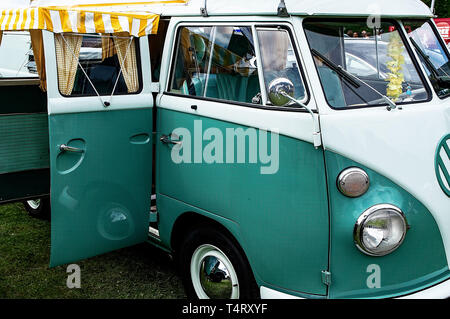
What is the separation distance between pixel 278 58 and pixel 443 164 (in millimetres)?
1177

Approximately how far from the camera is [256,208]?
125 inches

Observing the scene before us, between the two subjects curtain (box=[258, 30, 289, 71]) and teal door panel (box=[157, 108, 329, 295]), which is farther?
curtain (box=[258, 30, 289, 71])

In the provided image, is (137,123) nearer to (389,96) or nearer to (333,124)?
(333,124)

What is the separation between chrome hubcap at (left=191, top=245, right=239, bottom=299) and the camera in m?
3.50

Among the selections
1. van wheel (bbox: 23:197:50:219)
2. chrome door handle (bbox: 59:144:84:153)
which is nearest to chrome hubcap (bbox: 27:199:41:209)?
van wheel (bbox: 23:197:50:219)

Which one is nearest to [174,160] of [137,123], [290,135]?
[137,123]

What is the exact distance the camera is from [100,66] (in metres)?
3.75

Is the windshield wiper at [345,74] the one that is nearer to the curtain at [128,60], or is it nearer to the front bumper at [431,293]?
the front bumper at [431,293]

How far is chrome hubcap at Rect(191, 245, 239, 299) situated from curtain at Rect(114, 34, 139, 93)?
4.20 feet

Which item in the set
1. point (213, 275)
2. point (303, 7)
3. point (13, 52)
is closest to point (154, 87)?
point (303, 7)

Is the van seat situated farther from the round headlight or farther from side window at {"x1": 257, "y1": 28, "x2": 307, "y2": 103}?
the round headlight

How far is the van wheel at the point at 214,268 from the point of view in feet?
11.1

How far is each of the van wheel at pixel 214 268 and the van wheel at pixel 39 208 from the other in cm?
237

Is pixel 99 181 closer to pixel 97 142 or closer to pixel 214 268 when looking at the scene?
pixel 97 142
